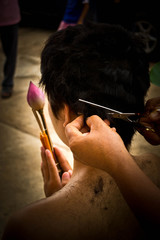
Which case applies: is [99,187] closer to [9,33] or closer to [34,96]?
[34,96]

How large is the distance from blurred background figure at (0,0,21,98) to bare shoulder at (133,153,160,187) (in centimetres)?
270

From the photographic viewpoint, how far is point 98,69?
39.9 inches

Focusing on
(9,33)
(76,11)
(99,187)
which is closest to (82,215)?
(99,187)

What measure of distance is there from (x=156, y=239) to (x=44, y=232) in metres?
0.39

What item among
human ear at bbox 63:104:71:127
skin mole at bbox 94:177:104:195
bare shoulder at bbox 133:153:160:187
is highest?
human ear at bbox 63:104:71:127

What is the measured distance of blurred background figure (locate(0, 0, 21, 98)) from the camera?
297 cm

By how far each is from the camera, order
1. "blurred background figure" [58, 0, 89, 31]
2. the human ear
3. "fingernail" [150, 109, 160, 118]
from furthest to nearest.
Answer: "blurred background figure" [58, 0, 89, 31], the human ear, "fingernail" [150, 109, 160, 118]

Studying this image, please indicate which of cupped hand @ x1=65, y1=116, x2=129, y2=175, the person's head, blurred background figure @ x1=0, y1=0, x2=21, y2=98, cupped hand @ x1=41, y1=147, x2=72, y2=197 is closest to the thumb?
cupped hand @ x1=65, y1=116, x2=129, y2=175

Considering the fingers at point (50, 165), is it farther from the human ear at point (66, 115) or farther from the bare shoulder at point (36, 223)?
the bare shoulder at point (36, 223)

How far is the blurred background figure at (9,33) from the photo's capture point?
2973 millimetres

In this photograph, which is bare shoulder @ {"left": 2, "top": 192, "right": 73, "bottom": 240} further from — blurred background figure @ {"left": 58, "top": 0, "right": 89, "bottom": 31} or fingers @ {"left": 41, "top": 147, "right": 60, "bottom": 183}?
blurred background figure @ {"left": 58, "top": 0, "right": 89, "bottom": 31}

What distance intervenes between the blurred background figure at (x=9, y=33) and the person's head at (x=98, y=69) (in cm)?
223

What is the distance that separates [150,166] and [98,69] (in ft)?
1.74

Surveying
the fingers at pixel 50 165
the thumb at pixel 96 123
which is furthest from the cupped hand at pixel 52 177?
the thumb at pixel 96 123
